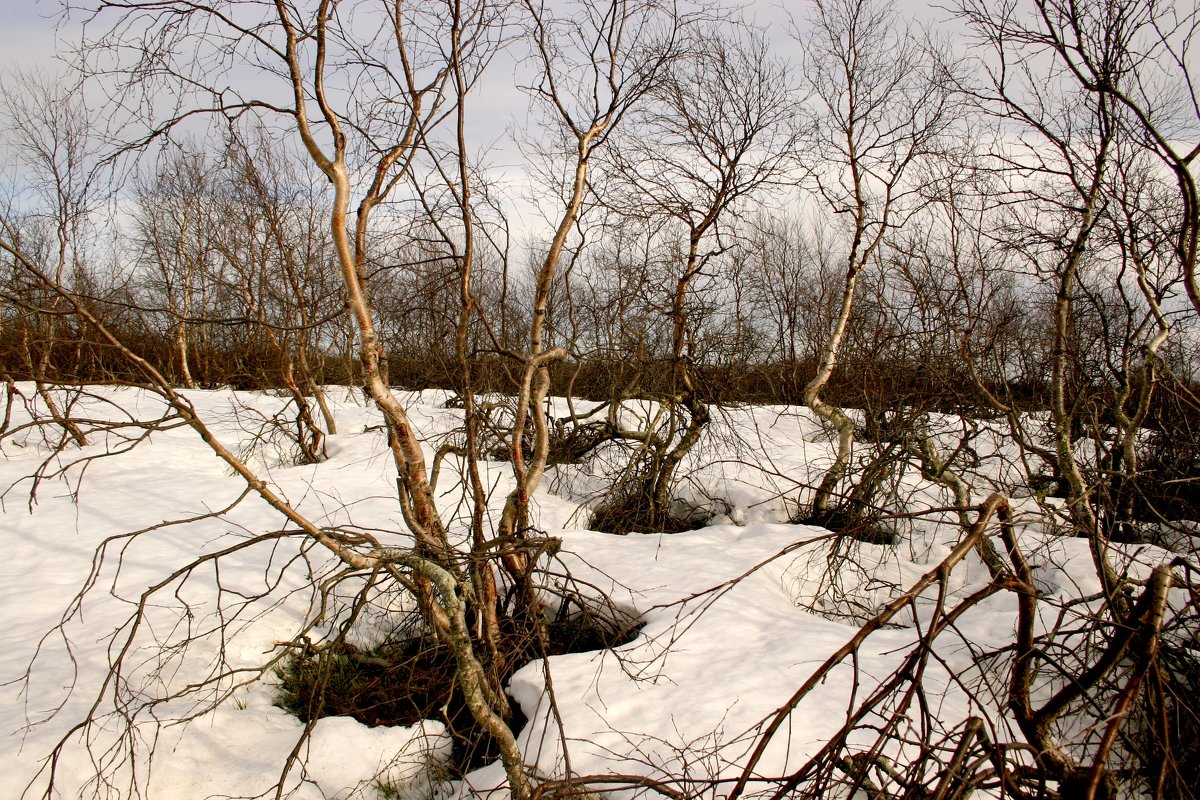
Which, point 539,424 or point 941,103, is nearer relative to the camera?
point 539,424

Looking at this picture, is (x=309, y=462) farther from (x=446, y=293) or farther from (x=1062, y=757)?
(x=1062, y=757)

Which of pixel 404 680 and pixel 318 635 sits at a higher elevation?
pixel 318 635

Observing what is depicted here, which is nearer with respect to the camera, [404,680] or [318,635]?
[404,680]

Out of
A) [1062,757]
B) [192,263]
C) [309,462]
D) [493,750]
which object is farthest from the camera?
[192,263]

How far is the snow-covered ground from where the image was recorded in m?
3.77

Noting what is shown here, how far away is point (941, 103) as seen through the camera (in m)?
8.55

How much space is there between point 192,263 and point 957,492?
18.0 m

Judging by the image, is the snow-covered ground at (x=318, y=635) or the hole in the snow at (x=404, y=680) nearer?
the snow-covered ground at (x=318, y=635)

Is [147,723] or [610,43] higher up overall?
[610,43]

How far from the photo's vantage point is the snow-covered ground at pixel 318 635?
12.4ft

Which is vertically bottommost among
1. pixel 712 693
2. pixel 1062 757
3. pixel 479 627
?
pixel 712 693

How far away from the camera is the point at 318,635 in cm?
570

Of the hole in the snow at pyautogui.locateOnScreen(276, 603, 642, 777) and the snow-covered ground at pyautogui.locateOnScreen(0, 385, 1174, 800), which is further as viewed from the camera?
the hole in the snow at pyautogui.locateOnScreen(276, 603, 642, 777)

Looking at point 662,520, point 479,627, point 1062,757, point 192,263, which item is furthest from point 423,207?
point 192,263
